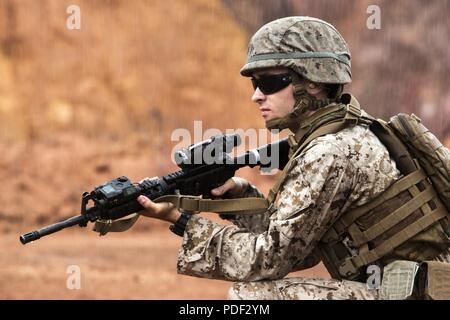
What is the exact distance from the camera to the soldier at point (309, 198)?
341 centimetres

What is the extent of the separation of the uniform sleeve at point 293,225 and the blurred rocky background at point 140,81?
831 cm

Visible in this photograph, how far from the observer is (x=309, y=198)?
3375mm

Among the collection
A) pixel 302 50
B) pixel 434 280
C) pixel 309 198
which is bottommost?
pixel 434 280

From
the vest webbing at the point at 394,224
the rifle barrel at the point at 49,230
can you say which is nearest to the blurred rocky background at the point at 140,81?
the rifle barrel at the point at 49,230

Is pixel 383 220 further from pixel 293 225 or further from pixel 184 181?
pixel 184 181

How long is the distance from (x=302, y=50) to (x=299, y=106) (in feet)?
0.84

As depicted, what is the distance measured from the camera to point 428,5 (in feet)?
42.9

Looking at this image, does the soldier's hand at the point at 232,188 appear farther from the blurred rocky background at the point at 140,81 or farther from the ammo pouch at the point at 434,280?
the blurred rocky background at the point at 140,81

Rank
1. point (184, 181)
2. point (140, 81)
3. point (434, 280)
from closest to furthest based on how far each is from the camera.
Result: point (434, 280) → point (184, 181) → point (140, 81)

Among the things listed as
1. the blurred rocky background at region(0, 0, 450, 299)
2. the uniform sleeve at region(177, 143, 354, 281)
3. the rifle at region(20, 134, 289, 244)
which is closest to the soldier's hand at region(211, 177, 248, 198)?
the rifle at region(20, 134, 289, 244)

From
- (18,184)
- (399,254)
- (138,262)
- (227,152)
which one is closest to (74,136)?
(18,184)

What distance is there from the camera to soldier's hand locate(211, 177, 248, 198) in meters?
4.03

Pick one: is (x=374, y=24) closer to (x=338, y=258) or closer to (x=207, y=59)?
(x=207, y=59)

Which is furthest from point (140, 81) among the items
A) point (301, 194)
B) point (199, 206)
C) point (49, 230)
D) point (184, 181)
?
point (301, 194)
